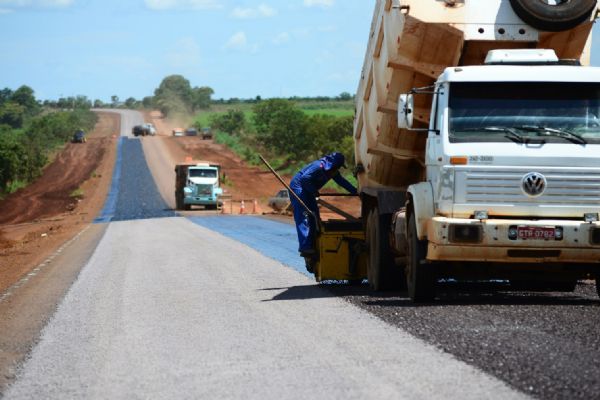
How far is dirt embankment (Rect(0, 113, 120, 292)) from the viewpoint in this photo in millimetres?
30672

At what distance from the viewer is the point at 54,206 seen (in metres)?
67.3

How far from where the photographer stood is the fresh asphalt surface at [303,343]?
27.3ft

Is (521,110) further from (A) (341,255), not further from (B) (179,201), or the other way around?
(B) (179,201)

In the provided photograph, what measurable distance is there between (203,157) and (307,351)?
89.2 meters

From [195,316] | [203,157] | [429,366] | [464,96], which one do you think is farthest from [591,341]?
[203,157]

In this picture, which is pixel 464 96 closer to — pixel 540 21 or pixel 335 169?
pixel 540 21

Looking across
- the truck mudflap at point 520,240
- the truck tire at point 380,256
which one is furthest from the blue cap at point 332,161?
the truck mudflap at point 520,240

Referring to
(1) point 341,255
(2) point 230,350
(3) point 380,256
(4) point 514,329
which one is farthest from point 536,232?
(1) point 341,255

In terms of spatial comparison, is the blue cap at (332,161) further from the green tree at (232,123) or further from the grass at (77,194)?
the green tree at (232,123)

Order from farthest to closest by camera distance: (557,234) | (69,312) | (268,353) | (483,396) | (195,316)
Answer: (69,312)
(195,316)
(557,234)
(268,353)
(483,396)

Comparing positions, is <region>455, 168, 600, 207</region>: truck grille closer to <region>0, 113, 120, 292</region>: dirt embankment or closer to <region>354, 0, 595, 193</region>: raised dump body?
<region>354, 0, 595, 193</region>: raised dump body

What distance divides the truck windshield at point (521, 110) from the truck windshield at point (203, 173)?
47442mm

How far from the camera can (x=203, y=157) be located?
98.6m

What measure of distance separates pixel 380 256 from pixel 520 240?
109 inches
